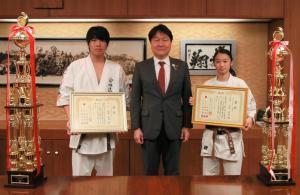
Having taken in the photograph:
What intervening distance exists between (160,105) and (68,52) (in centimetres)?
154

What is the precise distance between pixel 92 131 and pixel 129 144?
118 cm

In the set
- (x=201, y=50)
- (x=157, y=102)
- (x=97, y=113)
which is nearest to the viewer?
(x=97, y=113)

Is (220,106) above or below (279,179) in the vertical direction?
above

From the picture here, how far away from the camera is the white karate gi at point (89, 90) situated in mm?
2715

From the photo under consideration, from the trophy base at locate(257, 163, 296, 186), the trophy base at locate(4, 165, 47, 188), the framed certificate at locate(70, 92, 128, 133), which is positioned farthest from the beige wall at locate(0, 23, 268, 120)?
the trophy base at locate(4, 165, 47, 188)

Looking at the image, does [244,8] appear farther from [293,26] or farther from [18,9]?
[18,9]

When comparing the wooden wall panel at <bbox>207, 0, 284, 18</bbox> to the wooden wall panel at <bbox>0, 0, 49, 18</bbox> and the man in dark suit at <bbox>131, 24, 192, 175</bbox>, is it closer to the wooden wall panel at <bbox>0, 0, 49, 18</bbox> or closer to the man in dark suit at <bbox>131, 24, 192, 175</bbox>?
A: the man in dark suit at <bbox>131, 24, 192, 175</bbox>

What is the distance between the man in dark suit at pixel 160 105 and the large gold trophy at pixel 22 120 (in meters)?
1.04

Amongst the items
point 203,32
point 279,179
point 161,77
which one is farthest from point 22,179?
point 203,32

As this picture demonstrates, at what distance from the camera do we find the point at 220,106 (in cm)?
274

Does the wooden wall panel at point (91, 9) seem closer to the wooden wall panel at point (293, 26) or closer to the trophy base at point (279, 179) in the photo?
the wooden wall panel at point (293, 26)

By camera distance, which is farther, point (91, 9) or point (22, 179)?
point (91, 9)

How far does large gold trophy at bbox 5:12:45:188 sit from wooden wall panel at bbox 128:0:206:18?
1.76 meters

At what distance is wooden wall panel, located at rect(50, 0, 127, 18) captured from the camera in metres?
3.57
